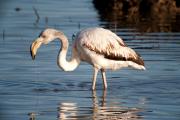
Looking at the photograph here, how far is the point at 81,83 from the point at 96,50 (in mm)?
817

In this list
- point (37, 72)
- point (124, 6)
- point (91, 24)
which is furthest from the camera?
point (124, 6)

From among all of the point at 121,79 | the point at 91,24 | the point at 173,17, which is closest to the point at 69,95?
the point at 121,79

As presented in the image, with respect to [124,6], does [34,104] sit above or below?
below

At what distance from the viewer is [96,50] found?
1221 cm

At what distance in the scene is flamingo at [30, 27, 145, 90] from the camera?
12156mm

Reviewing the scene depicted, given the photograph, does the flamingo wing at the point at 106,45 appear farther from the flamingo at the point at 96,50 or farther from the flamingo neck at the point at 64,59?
the flamingo neck at the point at 64,59

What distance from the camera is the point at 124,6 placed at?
25.1 meters

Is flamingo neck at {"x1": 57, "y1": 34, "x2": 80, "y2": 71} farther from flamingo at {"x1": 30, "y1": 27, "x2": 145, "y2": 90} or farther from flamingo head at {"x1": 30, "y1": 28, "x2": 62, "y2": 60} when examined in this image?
flamingo head at {"x1": 30, "y1": 28, "x2": 62, "y2": 60}

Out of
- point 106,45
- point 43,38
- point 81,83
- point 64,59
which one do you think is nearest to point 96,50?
point 106,45

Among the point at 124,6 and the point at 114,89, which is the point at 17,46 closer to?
the point at 114,89

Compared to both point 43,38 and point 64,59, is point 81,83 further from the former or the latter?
point 43,38

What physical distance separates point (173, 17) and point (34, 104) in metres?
12.6

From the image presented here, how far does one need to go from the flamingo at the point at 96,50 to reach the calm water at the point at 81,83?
0.37 meters

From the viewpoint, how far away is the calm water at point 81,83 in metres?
9.85
